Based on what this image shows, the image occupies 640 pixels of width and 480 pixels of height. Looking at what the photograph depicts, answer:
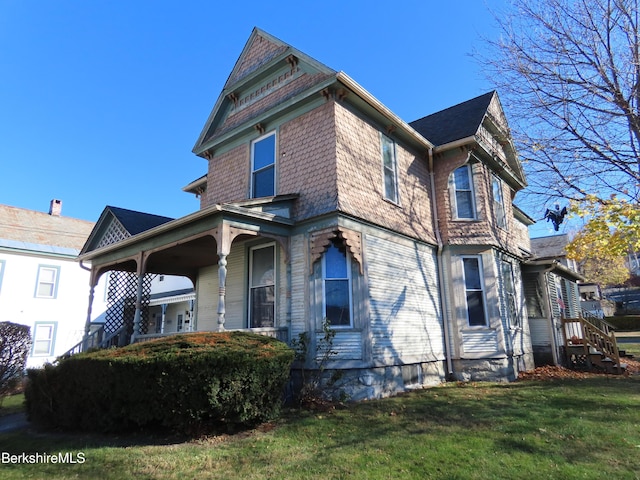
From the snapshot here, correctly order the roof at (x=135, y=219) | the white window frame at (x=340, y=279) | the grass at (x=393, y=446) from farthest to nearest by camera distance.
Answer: the roof at (x=135, y=219) → the white window frame at (x=340, y=279) → the grass at (x=393, y=446)

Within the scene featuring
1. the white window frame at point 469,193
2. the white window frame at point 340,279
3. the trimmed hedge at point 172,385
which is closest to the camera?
the trimmed hedge at point 172,385

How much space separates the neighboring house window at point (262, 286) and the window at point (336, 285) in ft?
5.36

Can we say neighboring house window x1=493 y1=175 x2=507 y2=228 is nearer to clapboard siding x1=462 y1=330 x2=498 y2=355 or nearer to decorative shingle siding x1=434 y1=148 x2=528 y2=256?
decorative shingle siding x1=434 y1=148 x2=528 y2=256

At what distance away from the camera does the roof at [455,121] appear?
12242 millimetres

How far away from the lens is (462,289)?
11.4m

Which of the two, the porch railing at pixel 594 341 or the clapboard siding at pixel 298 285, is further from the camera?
the porch railing at pixel 594 341

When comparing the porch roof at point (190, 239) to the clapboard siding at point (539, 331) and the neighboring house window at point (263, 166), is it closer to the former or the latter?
the neighboring house window at point (263, 166)

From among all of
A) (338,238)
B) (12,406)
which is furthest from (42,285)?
(338,238)

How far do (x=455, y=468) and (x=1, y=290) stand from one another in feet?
68.2

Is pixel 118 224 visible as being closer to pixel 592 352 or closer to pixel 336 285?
pixel 336 285

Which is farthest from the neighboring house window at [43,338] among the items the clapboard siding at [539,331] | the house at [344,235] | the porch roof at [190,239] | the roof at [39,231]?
the clapboard siding at [539,331]

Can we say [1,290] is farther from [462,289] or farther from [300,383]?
[462,289]

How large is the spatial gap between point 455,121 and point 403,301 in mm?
6840

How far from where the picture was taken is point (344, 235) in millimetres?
8656
